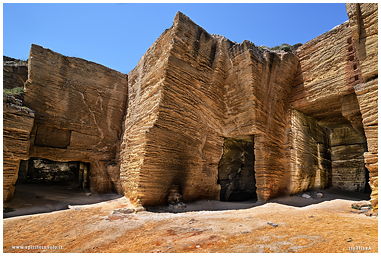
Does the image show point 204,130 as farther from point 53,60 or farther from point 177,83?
point 53,60

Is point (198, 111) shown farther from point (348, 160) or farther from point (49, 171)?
point (49, 171)

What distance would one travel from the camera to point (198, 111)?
29.8 feet

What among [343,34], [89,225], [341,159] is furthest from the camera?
[341,159]

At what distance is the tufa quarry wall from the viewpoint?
7.82 metres

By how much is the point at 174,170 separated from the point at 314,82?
768 cm

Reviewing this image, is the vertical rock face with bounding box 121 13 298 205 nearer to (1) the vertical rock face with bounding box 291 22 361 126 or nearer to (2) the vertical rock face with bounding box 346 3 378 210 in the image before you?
(1) the vertical rock face with bounding box 291 22 361 126

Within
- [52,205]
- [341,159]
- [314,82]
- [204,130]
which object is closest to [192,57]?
[204,130]

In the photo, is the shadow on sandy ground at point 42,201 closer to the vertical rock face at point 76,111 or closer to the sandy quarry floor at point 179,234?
the vertical rock face at point 76,111

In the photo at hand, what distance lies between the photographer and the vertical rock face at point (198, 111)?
25.8 ft

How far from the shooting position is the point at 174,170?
8078mm

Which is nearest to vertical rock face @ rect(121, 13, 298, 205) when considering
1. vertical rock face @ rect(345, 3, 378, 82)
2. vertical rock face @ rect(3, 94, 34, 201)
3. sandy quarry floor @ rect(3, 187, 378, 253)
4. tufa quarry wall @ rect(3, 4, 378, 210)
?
tufa quarry wall @ rect(3, 4, 378, 210)

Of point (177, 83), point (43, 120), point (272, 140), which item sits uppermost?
point (177, 83)

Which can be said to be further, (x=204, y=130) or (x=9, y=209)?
(x=204, y=130)

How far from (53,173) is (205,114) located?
12.4 metres
